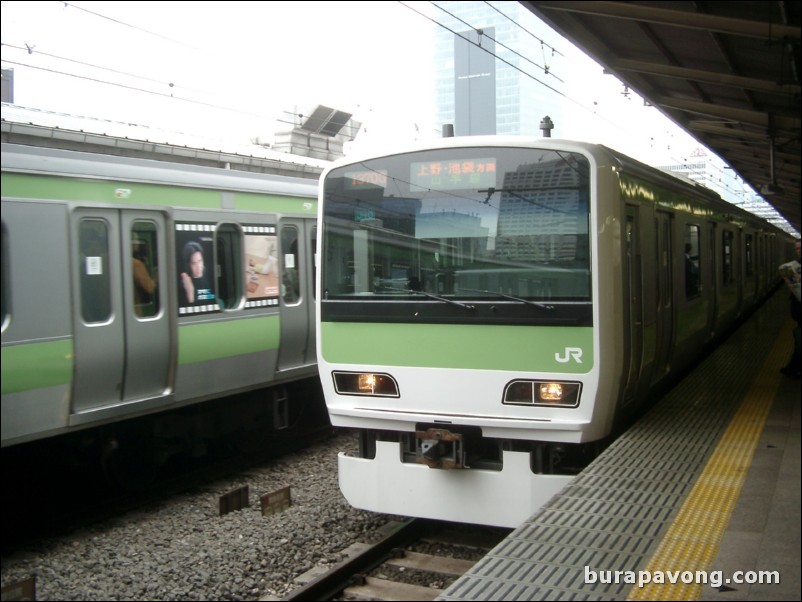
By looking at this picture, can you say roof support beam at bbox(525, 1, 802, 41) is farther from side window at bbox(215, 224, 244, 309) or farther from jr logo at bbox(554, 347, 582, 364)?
side window at bbox(215, 224, 244, 309)

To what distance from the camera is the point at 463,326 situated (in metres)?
5.20

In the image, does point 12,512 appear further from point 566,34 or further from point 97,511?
point 566,34

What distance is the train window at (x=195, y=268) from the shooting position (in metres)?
7.05


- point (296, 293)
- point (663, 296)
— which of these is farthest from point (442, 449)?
point (296, 293)

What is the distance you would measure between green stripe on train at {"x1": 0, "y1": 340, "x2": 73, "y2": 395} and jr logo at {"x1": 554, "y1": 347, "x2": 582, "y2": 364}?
3.46 metres

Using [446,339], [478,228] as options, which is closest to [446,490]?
[446,339]

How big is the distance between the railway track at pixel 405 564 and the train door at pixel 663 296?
79.1 inches

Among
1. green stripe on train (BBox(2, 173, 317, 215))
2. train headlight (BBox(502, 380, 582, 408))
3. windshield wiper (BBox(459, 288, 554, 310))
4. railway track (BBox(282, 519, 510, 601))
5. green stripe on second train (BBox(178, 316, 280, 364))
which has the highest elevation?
green stripe on train (BBox(2, 173, 317, 215))

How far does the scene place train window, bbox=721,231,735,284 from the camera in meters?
10.9

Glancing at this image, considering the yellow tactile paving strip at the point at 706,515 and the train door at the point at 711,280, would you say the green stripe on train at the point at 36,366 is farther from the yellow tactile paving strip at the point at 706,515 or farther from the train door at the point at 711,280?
the train door at the point at 711,280

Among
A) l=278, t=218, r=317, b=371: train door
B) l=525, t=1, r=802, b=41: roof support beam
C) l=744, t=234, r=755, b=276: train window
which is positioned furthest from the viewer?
l=744, t=234, r=755, b=276: train window

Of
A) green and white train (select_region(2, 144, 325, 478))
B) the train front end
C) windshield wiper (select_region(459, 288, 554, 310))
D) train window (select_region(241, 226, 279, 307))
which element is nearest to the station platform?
Answer: the train front end

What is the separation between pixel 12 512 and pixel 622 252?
4.97 m

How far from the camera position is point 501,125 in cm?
777
